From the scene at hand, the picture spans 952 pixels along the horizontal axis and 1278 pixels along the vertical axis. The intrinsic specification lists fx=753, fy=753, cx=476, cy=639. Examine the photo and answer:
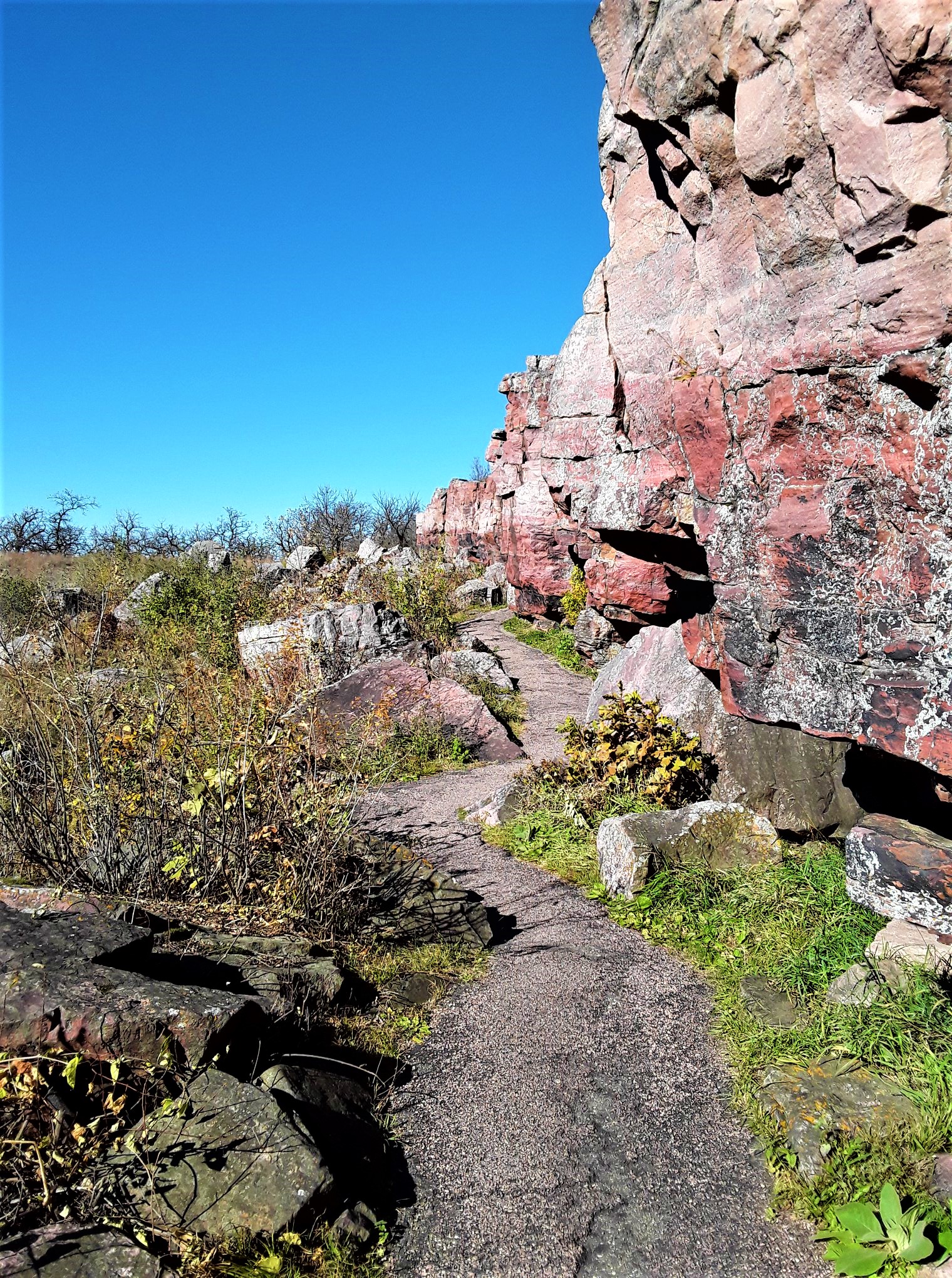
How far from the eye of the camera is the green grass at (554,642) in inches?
507

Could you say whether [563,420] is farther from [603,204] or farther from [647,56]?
[647,56]

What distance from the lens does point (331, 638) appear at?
→ 11500 mm

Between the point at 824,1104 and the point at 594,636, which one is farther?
the point at 594,636

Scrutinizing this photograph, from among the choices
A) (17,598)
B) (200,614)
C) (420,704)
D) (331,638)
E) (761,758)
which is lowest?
(420,704)

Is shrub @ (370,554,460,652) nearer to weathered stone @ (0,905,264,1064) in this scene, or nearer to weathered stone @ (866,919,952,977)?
weathered stone @ (866,919,952,977)

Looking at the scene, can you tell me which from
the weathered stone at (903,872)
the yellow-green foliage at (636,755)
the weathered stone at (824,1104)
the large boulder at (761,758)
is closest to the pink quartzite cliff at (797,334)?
the weathered stone at (903,872)

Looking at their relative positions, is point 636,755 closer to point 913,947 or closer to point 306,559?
point 913,947

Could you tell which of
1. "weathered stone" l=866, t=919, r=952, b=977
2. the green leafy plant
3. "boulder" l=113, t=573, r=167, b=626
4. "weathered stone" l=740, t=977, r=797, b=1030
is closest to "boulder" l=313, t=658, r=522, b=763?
"weathered stone" l=740, t=977, r=797, b=1030

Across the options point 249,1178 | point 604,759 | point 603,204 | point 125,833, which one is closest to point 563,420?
point 603,204

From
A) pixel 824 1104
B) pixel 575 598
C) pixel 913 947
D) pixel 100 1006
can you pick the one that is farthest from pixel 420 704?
pixel 824 1104

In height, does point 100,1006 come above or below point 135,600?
below

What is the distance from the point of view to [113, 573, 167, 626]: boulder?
14.5 meters

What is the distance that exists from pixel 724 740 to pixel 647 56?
4548 mm

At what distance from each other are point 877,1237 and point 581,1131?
3.74ft
